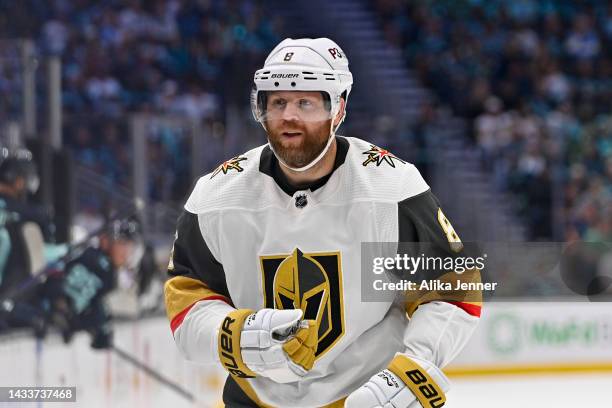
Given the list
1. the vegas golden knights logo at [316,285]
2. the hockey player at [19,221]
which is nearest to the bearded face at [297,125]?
the vegas golden knights logo at [316,285]

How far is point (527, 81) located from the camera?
9930mm

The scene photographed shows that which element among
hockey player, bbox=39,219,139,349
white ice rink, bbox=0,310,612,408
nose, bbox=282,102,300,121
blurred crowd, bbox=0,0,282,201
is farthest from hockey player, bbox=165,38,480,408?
blurred crowd, bbox=0,0,282,201

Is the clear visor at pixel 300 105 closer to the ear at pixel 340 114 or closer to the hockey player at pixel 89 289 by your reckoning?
the ear at pixel 340 114

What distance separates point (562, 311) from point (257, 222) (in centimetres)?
302

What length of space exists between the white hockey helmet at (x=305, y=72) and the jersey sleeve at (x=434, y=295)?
10.7 inches

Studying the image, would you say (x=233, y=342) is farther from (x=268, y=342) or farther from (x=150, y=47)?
(x=150, y=47)

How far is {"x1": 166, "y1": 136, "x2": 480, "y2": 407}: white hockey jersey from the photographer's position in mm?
2170

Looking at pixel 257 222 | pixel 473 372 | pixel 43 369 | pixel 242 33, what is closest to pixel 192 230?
pixel 257 222

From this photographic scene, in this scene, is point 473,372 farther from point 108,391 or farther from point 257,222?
point 257,222

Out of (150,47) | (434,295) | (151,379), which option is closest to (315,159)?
(434,295)

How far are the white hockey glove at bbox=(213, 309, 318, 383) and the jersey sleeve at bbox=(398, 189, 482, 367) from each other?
7.9 inches

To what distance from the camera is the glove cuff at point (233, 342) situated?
211cm

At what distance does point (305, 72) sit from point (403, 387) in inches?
25.1

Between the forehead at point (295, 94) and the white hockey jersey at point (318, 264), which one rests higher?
the forehead at point (295, 94)
